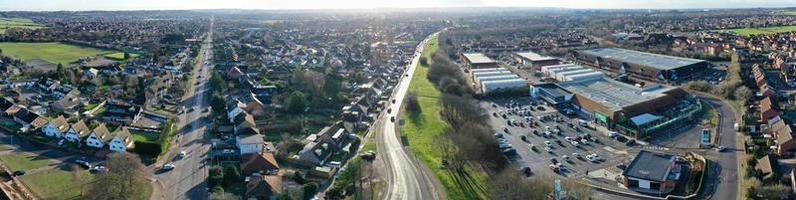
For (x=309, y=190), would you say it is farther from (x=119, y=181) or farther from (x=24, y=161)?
(x=24, y=161)

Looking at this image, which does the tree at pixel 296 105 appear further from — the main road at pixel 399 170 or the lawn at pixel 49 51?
the lawn at pixel 49 51

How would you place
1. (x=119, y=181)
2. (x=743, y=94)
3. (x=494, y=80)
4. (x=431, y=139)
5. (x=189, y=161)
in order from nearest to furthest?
(x=119, y=181) < (x=189, y=161) < (x=431, y=139) < (x=743, y=94) < (x=494, y=80)

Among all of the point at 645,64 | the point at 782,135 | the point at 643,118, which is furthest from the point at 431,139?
the point at 645,64

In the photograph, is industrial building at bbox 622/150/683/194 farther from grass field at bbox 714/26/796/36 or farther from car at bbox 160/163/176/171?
grass field at bbox 714/26/796/36

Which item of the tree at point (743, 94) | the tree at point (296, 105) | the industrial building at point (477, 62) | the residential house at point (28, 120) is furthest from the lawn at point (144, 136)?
the tree at point (743, 94)

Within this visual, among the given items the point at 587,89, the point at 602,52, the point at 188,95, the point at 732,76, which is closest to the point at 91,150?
the point at 188,95

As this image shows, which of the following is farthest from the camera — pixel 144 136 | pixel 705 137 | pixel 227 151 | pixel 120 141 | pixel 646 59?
pixel 646 59

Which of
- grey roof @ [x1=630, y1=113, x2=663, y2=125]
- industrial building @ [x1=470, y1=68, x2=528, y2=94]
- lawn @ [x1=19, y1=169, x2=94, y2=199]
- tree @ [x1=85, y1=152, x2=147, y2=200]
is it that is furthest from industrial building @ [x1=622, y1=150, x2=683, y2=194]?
lawn @ [x1=19, y1=169, x2=94, y2=199]
